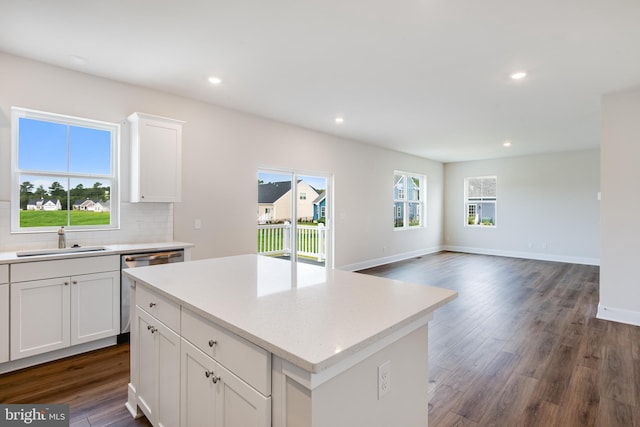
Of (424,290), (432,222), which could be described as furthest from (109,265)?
(432,222)

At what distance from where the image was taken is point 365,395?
1.13 meters

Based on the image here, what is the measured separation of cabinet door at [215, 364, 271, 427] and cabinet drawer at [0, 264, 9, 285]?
7.92 feet

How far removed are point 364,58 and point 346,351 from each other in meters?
2.80

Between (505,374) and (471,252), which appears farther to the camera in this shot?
(471,252)

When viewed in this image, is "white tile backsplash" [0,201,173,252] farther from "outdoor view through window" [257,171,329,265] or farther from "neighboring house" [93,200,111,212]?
"outdoor view through window" [257,171,329,265]

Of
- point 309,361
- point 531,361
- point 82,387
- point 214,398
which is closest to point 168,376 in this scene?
point 214,398

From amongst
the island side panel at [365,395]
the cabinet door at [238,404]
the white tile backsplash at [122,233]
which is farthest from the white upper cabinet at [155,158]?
the island side panel at [365,395]

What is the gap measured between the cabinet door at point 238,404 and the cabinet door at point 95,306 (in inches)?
92.6

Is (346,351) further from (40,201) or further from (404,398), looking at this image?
(40,201)

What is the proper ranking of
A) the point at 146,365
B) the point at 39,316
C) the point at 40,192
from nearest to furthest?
the point at 146,365
the point at 39,316
the point at 40,192

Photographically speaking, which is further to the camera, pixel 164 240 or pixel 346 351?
pixel 164 240

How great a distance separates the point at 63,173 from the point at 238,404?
338 cm

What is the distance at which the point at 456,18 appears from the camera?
2.34 metres

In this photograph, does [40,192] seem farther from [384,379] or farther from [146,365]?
[384,379]
